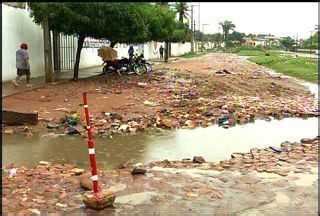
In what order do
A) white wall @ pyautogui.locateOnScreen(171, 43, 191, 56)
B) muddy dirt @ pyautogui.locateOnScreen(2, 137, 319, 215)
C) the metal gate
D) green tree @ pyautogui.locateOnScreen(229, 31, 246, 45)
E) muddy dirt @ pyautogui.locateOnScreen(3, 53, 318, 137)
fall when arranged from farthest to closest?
green tree @ pyautogui.locateOnScreen(229, 31, 246, 45)
white wall @ pyautogui.locateOnScreen(171, 43, 191, 56)
the metal gate
muddy dirt @ pyautogui.locateOnScreen(3, 53, 318, 137)
muddy dirt @ pyautogui.locateOnScreen(2, 137, 319, 215)

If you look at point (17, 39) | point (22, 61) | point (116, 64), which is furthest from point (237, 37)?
point (22, 61)

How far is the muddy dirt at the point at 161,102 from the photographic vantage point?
1320 centimetres

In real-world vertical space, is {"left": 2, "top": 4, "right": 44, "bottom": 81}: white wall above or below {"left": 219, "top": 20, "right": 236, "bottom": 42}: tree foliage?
below

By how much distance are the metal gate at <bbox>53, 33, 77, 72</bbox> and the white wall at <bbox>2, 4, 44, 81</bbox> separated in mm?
2419

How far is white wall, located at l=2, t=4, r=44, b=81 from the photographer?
19.7m

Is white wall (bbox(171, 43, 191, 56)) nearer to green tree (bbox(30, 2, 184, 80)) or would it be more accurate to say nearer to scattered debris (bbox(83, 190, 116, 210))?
green tree (bbox(30, 2, 184, 80))

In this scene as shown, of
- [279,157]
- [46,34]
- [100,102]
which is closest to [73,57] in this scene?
[46,34]

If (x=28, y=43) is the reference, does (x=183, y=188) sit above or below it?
below

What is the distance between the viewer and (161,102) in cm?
1628

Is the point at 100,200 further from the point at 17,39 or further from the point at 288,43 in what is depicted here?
the point at 288,43

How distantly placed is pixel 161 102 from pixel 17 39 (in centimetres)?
801

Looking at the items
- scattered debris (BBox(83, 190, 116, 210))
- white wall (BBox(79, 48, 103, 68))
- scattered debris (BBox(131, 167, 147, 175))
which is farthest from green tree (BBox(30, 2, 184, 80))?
scattered debris (BBox(83, 190, 116, 210))

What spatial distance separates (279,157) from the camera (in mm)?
8977

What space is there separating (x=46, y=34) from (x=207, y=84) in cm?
673
